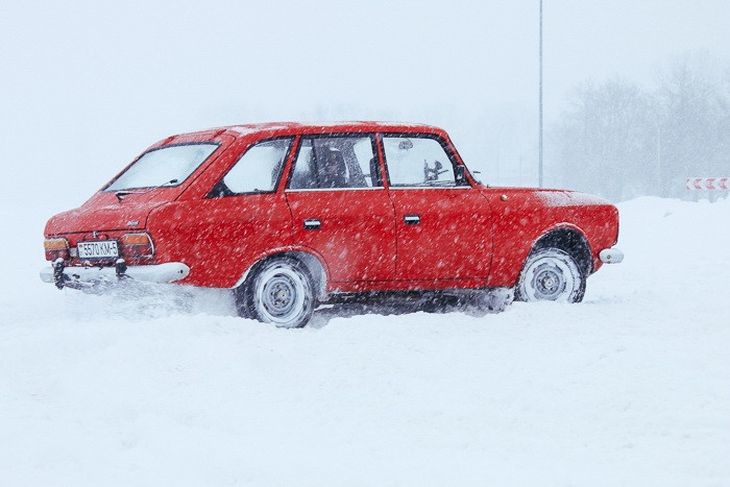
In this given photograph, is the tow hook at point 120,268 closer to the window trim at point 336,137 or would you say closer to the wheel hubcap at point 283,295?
the wheel hubcap at point 283,295

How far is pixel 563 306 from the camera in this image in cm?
792

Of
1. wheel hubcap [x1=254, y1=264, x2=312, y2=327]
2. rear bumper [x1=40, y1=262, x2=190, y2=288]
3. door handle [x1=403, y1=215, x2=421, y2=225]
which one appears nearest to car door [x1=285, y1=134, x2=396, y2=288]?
door handle [x1=403, y1=215, x2=421, y2=225]

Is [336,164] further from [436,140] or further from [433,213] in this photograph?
[436,140]

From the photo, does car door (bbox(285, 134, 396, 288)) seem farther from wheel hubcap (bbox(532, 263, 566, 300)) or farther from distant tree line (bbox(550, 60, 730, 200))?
distant tree line (bbox(550, 60, 730, 200))

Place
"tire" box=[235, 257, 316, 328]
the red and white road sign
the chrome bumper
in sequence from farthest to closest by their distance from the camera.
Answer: the red and white road sign, the chrome bumper, "tire" box=[235, 257, 316, 328]

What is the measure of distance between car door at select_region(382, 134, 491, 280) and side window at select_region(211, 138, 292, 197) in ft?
2.91

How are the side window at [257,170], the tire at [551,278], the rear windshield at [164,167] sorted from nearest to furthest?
the side window at [257,170], the rear windshield at [164,167], the tire at [551,278]

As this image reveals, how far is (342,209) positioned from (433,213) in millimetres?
756

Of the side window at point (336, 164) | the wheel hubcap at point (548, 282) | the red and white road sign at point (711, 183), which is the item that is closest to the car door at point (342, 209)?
the side window at point (336, 164)

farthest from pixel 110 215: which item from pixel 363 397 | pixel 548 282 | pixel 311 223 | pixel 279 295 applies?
pixel 548 282

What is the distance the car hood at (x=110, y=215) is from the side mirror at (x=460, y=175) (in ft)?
7.79

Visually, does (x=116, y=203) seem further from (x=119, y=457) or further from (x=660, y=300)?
(x=660, y=300)

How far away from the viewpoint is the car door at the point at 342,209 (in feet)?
24.2

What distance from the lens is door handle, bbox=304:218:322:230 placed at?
7.31 m
